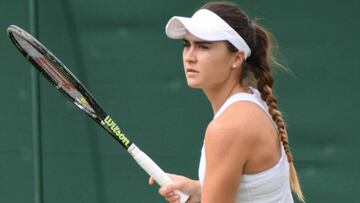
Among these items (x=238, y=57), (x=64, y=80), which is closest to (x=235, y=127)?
(x=238, y=57)

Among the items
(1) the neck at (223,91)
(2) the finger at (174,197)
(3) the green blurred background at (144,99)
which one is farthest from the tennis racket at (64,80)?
(3) the green blurred background at (144,99)

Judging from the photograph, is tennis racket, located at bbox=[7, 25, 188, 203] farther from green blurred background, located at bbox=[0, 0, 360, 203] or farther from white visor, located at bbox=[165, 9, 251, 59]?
green blurred background, located at bbox=[0, 0, 360, 203]

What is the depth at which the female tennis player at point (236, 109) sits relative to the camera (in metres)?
2.31

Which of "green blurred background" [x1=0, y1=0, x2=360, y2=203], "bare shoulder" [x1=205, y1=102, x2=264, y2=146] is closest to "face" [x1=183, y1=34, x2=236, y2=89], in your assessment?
"bare shoulder" [x1=205, y1=102, x2=264, y2=146]

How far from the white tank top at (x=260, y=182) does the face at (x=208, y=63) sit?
0.09 meters

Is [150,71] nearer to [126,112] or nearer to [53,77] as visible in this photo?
[126,112]

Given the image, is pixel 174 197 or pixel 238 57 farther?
pixel 174 197

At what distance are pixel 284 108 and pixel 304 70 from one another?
207 mm

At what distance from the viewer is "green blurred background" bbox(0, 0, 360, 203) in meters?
4.12

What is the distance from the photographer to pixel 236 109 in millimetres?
2354

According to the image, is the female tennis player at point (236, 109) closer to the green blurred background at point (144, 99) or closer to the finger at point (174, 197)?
the finger at point (174, 197)

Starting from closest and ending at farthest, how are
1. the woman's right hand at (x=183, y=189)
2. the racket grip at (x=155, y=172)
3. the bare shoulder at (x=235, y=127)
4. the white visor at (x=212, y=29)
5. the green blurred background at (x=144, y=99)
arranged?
the bare shoulder at (x=235, y=127) < the white visor at (x=212, y=29) < the woman's right hand at (x=183, y=189) < the racket grip at (x=155, y=172) < the green blurred background at (x=144, y=99)

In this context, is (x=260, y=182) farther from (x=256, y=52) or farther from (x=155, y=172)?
(x=155, y=172)

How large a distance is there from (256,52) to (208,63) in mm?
189
